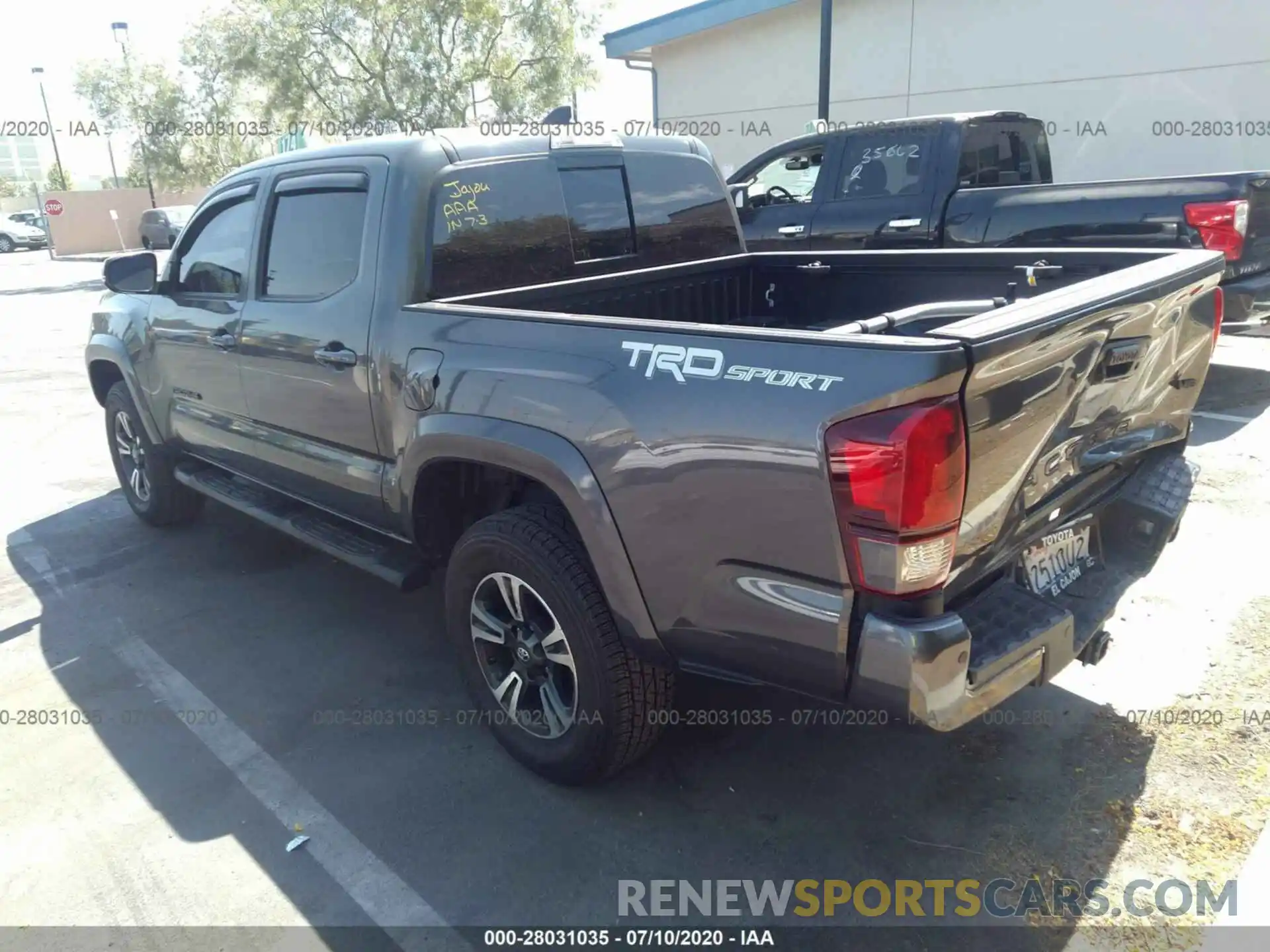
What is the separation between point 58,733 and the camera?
351 centimetres

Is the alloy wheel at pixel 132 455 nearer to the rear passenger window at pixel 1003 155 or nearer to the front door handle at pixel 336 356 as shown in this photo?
the front door handle at pixel 336 356

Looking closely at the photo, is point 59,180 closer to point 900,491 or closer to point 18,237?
point 18,237

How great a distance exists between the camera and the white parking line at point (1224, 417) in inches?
245

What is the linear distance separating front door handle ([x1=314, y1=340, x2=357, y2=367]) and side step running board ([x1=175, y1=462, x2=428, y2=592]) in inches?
27.9

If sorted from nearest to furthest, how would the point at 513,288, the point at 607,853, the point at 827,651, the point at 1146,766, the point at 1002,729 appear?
the point at 827,651, the point at 607,853, the point at 1146,766, the point at 1002,729, the point at 513,288

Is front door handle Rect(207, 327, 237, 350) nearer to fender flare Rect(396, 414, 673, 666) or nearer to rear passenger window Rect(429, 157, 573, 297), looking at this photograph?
rear passenger window Rect(429, 157, 573, 297)

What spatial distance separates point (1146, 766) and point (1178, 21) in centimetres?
1145

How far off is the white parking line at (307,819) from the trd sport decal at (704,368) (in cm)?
160

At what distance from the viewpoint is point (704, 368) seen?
2.27 m

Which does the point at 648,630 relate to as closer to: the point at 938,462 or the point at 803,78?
the point at 938,462

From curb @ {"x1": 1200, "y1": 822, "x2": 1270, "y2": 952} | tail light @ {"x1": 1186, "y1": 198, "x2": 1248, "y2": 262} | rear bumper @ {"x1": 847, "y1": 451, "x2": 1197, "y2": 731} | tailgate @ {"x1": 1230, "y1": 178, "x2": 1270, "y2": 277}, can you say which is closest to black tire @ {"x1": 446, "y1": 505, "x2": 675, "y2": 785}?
rear bumper @ {"x1": 847, "y1": 451, "x2": 1197, "y2": 731}

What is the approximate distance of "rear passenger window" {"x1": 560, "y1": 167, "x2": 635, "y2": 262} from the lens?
3748 millimetres

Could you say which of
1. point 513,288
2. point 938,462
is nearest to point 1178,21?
point 513,288

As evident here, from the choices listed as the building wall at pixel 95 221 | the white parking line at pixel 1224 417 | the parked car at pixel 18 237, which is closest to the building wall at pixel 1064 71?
the white parking line at pixel 1224 417
